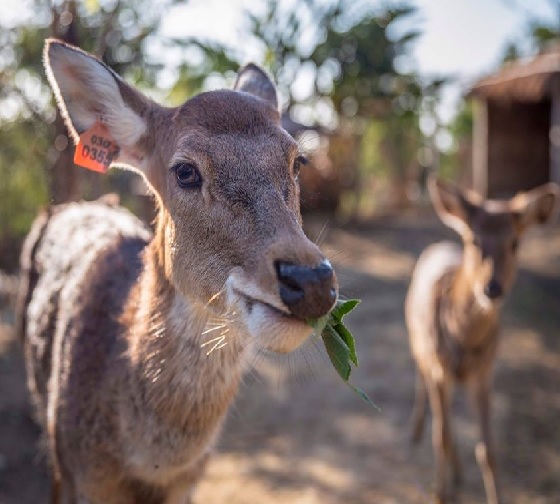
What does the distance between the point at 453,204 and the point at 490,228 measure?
428 millimetres

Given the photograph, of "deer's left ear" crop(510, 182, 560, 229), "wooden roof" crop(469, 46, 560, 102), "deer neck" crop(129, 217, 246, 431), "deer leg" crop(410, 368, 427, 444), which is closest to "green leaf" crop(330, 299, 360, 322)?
"deer neck" crop(129, 217, 246, 431)

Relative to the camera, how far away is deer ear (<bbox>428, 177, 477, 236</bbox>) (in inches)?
224

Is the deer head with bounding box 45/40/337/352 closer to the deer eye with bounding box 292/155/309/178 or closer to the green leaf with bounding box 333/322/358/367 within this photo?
the deer eye with bounding box 292/155/309/178

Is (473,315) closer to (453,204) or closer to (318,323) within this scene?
(453,204)

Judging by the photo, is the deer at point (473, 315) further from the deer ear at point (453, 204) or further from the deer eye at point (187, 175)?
the deer eye at point (187, 175)

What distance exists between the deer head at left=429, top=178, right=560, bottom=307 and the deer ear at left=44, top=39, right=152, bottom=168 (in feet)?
10.2

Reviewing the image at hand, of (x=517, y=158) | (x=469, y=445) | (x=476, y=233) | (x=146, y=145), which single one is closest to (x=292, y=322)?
(x=146, y=145)

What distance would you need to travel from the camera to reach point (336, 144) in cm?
1061

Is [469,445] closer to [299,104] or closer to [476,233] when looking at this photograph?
[476,233]

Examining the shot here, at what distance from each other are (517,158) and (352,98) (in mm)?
12052

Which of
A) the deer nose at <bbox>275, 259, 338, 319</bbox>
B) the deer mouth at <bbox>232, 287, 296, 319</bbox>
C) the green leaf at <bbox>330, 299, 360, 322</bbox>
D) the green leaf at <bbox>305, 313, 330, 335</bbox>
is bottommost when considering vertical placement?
the green leaf at <bbox>330, 299, 360, 322</bbox>

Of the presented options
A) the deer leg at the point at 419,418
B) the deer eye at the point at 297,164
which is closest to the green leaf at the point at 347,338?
the deer eye at the point at 297,164

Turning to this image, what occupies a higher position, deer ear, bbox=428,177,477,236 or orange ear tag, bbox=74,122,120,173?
orange ear tag, bbox=74,122,120,173

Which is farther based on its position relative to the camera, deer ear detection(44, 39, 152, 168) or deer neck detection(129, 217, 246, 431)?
deer ear detection(44, 39, 152, 168)
